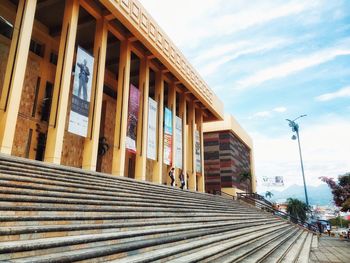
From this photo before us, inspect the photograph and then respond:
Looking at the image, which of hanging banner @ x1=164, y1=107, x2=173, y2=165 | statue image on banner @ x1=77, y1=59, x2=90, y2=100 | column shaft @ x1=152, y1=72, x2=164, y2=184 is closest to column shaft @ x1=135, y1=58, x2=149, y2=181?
column shaft @ x1=152, y1=72, x2=164, y2=184

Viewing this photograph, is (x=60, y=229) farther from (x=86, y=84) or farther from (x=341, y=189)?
(x=341, y=189)

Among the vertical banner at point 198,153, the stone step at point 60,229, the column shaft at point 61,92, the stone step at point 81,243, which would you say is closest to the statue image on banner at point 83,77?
the column shaft at point 61,92

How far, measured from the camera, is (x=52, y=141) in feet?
39.1

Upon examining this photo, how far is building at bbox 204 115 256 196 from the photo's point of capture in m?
39.1

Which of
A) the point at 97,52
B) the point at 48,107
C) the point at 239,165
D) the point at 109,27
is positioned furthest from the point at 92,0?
the point at 239,165

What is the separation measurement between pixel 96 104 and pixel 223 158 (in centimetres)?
2868

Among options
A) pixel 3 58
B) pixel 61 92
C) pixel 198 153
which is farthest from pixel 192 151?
pixel 3 58

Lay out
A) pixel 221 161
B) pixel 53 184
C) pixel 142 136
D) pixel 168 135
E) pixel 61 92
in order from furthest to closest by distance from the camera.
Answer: pixel 221 161, pixel 168 135, pixel 142 136, pixel 61 92, pixel 53 184

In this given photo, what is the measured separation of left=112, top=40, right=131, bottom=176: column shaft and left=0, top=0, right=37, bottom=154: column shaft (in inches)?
233

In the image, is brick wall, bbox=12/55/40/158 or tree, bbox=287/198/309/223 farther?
tree, bbox=287/198/309/223

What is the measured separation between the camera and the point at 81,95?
1332 cm

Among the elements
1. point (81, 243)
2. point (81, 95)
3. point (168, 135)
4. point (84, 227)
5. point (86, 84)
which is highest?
point (86, 84)

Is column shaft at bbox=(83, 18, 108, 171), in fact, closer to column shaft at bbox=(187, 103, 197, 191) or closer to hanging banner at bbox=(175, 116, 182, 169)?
hanging banner at bbox=(175, 116, 182, 169)

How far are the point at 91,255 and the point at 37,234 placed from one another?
0.96 metres
